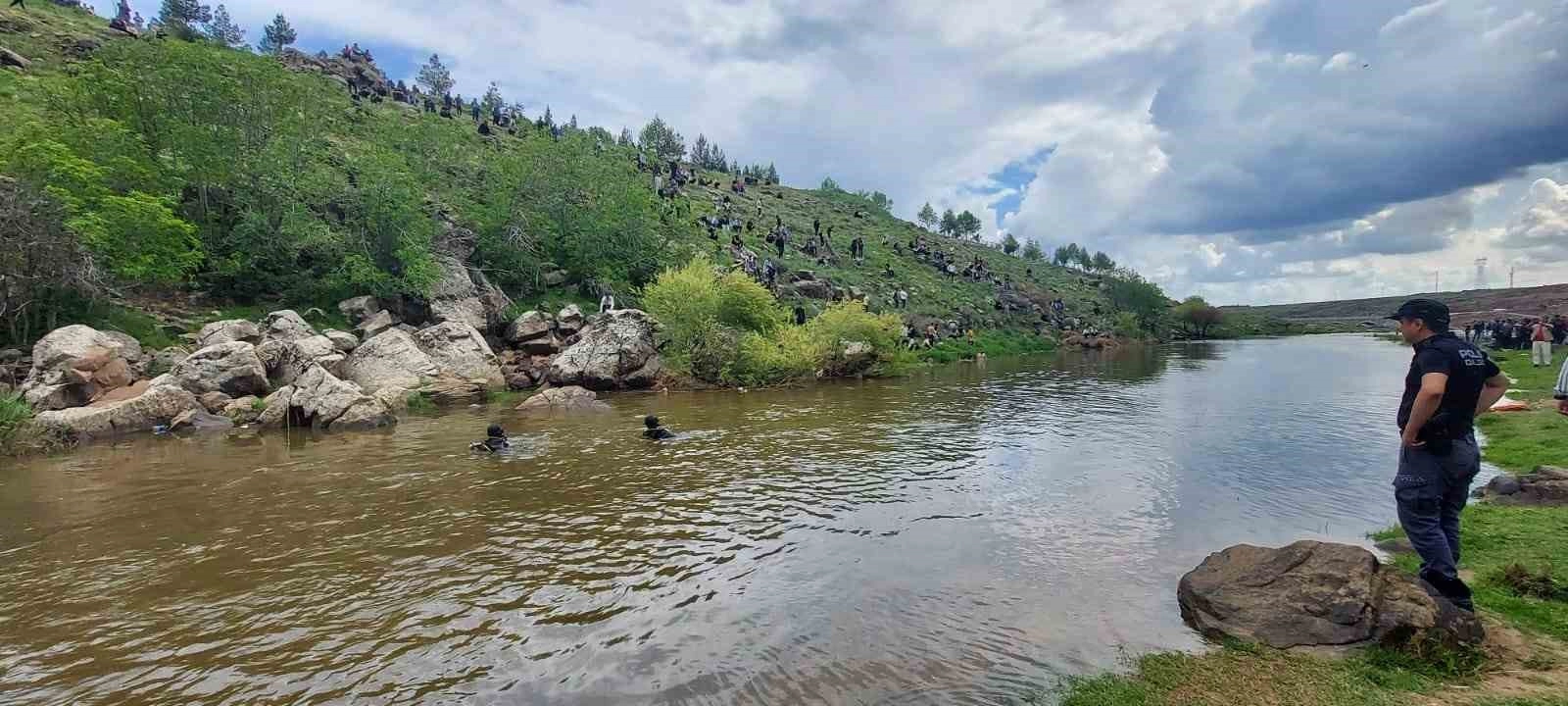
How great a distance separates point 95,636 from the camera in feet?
25.5

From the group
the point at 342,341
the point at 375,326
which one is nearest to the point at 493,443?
the point at 342,341

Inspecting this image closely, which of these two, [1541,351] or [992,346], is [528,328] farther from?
[1541,351]

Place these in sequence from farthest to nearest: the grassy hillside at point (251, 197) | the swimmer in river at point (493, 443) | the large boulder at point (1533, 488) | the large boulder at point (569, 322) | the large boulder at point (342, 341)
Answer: the large boulder at point (569, 322) < the large boulder at point (342, 341) < the grassy hillside at point (251, 197) < the swimmer in river at point (493, 443) < the large boulder at point (1533, 488)

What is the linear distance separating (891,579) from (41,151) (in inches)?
1538

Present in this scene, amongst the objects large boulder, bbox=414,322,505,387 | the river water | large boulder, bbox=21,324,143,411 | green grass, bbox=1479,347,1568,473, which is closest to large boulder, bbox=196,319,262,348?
large boulder, bbox=21,324,143,411

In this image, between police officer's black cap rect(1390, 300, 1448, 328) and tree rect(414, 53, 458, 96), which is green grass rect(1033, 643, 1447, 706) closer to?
police officer's black cap rect(1390, 300, 1448, 328)

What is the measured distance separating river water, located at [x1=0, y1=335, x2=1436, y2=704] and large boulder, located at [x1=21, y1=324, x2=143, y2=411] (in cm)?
495

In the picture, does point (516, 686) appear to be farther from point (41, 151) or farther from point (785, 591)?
point (41, 151)

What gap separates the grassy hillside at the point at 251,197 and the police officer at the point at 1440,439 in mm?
38018

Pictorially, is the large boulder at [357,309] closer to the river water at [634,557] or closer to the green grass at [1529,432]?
the river water at [634,557]

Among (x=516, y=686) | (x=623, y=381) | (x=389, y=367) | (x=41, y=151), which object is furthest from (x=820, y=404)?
(x=41, y=151)

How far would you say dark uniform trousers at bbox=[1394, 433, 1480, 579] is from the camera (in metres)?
6.69

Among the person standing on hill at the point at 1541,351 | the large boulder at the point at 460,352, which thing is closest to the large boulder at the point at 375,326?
the large boulder at the point at 460,352

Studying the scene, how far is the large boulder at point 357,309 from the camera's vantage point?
37.1 m
